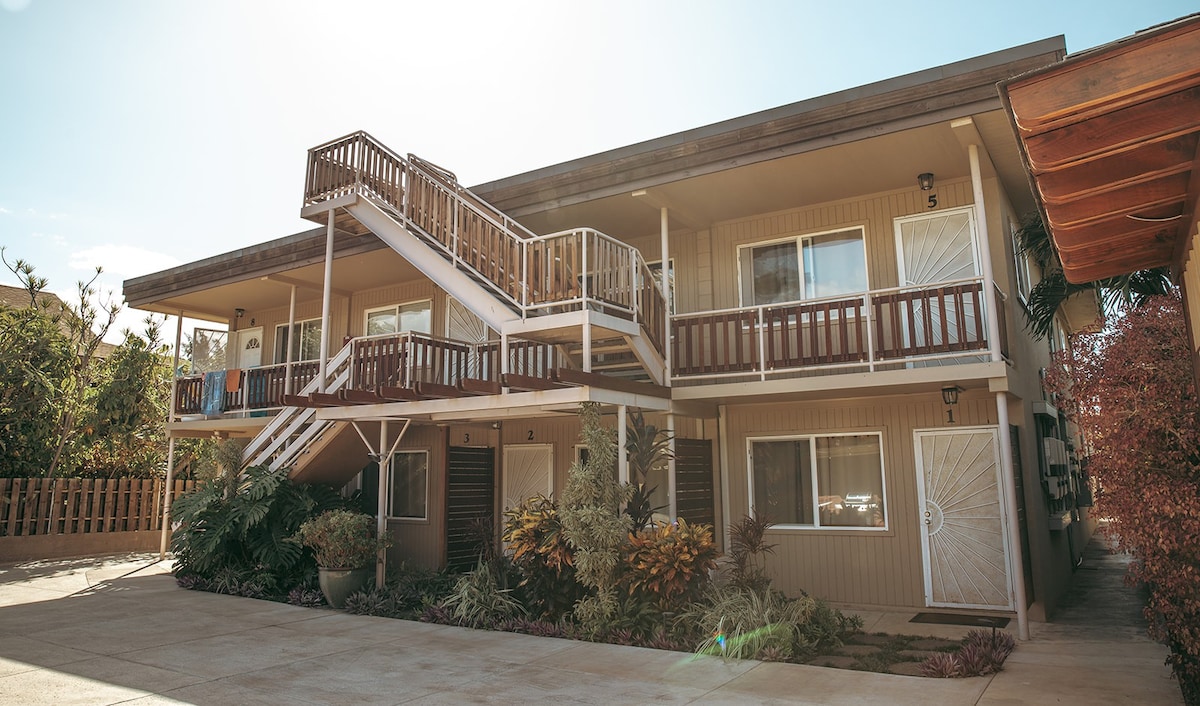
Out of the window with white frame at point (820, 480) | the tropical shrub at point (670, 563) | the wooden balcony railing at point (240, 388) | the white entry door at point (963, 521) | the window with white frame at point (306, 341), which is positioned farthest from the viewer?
the window with white frame at point (306, 341)

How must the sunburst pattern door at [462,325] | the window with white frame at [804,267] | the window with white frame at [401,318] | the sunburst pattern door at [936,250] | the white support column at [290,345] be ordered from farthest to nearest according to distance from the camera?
the window with white frame at [401,318] → the sunburst pattern door at [462,325] → the white support column at [290,345] → the window with white frame at [804,267] → the sunburst pattern door at [936,250]

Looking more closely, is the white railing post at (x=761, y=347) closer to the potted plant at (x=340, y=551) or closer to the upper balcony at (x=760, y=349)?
the upper balcony at (x=760, y=349)

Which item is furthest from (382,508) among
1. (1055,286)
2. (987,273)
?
(1055,286)

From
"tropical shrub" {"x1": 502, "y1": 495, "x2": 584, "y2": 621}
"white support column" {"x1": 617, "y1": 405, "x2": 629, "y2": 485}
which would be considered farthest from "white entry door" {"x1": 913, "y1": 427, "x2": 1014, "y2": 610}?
"tropical shrub" {"x1": 502, "y1": 495, "x2": 584, "y2": 621}

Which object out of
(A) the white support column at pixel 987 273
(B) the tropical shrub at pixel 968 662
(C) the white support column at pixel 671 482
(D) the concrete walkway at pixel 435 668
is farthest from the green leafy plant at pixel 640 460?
(A) the white support column at pixel 987 273

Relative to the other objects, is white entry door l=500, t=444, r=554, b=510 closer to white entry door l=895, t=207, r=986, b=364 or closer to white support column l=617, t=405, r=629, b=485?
white support column l=617, t=405, r=629, b=485

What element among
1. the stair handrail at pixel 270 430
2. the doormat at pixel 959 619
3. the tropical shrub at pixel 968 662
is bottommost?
the doormat at pixel 959 619

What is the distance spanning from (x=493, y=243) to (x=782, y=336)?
3837mm

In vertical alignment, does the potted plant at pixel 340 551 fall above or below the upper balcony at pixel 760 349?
below

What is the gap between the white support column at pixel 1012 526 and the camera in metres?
7.73

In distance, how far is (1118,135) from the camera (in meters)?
3.32

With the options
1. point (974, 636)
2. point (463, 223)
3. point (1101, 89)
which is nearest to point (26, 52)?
point (463, 223)

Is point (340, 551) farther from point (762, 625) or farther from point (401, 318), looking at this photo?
point (401, 318)

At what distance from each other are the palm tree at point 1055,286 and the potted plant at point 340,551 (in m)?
9.44
